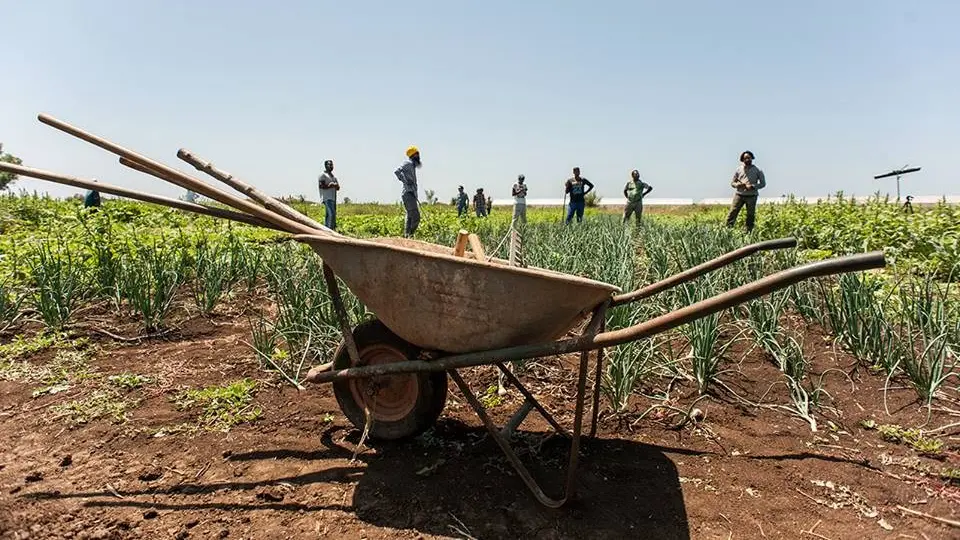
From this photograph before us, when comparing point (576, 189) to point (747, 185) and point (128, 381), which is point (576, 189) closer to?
point (747, 185)

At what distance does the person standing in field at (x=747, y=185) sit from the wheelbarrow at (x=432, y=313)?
21.7ft

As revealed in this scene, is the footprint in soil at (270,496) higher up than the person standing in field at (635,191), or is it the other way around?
the person standing in field at (635,191)

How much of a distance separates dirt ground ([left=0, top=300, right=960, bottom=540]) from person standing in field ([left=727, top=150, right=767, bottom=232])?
588cm

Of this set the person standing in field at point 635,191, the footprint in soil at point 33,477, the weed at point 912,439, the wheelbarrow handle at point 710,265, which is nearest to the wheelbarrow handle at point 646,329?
the wheelbarrow handle at point 710,265

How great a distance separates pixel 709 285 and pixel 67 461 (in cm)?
303

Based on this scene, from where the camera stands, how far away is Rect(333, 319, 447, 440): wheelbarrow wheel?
201cm

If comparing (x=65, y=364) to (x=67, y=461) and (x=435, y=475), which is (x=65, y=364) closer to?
(x=67, y=461)

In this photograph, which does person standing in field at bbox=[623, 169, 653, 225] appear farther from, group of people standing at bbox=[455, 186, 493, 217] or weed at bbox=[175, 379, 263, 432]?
weed at bbox=[175, 379, 263, 432]

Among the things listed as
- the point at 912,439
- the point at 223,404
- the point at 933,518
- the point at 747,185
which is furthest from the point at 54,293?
the point at 747,185

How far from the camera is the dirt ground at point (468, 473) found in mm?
1632

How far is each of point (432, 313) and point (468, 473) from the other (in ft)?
1.99

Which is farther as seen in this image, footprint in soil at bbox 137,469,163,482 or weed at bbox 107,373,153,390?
weed at bbox 107,373,153,390

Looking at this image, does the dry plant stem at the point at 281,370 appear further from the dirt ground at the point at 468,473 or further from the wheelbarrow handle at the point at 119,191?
the wheelbarrow handle at the point at 119,191

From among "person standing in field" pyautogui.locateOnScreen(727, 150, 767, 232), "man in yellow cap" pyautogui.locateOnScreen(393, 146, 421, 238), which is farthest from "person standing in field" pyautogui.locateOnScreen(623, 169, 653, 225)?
"man in yellow cap" pyautogui.locateOnScreen(393, 146, 421, 238)
